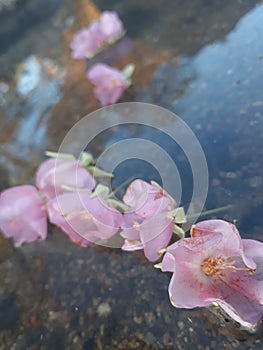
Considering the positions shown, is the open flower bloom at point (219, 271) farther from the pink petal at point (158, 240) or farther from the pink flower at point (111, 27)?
the pink flower at point (111, 27)

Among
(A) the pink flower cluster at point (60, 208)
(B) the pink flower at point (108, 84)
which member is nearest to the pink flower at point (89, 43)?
(B) the pink flower at point (108, 84)

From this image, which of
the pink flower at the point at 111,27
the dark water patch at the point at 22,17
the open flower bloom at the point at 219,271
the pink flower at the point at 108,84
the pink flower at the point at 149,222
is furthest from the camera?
the dark water patch at the point at 22,17

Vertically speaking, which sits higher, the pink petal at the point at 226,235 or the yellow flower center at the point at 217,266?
the pink petal at the point at 226,235

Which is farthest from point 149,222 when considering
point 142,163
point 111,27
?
point 111,27

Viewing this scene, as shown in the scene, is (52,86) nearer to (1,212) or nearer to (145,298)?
(1,212)

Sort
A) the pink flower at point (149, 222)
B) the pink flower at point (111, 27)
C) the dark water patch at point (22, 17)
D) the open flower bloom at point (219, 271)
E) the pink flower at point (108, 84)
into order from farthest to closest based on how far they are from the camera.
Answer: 1. the dark water patch at point (22, 17)
2. the pink flower at point (111, 27)
3. the pink flower at point (108, 84)
4. the pink flower at point (149, 222)
5. the open flower bloom at point (219, 271)

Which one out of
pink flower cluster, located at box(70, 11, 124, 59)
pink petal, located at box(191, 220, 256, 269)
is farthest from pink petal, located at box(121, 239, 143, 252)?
pink flower cluster, located at box(70, 11, 124, 59)

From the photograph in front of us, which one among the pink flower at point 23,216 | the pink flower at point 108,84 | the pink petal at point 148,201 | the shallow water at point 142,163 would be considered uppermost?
the pink petal at point 148,201
